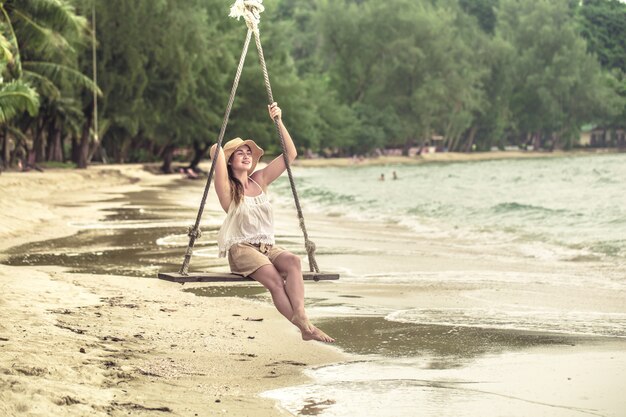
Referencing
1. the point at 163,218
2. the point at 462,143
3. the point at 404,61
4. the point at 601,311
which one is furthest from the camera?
the point at 462,143

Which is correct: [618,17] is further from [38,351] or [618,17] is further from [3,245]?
[38,351]

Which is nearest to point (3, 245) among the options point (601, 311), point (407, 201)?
point (601, 311)

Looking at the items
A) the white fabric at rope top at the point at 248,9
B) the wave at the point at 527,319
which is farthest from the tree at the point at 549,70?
the white fabric at rope top at the point at 248,9

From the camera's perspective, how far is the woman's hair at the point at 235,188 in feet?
26.4

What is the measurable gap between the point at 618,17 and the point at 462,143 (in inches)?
1040

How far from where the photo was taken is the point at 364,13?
3979 inches

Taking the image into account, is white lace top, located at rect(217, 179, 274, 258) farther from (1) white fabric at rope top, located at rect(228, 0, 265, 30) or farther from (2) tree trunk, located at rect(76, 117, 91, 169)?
(2) tree trunk, located at rect(76, 117, 91, 169)

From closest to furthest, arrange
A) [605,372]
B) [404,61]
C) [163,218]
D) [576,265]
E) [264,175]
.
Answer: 1. [605,372]
2. [264,175]
3. [576,265]
4. [163,218]
5. [404,61]

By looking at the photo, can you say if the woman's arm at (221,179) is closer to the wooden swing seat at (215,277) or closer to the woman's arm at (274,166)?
the woman's arm at (274,166)

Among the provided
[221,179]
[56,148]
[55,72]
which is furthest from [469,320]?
[56,148]

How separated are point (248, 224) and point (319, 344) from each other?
4.74 feet

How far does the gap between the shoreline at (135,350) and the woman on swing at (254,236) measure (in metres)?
0.51

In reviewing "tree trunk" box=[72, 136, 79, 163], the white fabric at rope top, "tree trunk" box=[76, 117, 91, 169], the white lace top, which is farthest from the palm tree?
the white lace top

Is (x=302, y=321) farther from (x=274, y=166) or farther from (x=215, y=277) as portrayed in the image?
(x=274, y=166)
